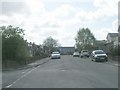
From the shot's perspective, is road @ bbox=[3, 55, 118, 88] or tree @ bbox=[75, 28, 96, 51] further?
tree @ bbox=[75, 28, 96, 51]

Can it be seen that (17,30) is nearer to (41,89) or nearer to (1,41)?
(1,41)

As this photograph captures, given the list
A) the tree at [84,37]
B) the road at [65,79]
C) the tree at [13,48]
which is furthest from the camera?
the tree at [84,37]

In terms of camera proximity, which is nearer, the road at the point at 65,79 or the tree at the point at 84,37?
the road at the point at 65,79

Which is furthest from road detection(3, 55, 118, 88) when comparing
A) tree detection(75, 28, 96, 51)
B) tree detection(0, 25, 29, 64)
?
tree detection(75, 28, 96, 51)

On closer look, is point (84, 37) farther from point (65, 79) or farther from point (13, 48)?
point (65, 79)

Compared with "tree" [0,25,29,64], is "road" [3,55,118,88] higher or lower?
Answer: lower

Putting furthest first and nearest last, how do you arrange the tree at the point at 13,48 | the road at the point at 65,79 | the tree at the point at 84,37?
1. the tree at the point at 84,37
2. the tree at the point at 13,48
3. the road at the point at 65,79

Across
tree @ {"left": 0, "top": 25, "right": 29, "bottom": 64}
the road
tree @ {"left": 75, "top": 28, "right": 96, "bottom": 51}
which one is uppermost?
tree @ {"left": 75, "top": 28, "right": 96, "bottom": 51}

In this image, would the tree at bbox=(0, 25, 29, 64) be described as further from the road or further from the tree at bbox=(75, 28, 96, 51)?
the tree at bbox=(75, 28, 96, 51)

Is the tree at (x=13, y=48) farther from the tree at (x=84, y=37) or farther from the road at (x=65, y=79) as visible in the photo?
the tree at (x=84, y=37)

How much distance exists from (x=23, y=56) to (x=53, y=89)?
27019 mm

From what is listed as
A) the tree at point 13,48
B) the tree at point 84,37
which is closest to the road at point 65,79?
the tree at point 13,48

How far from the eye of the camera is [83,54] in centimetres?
8594

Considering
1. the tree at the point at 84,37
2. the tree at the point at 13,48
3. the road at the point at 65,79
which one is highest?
the tree at the point at 84,37
